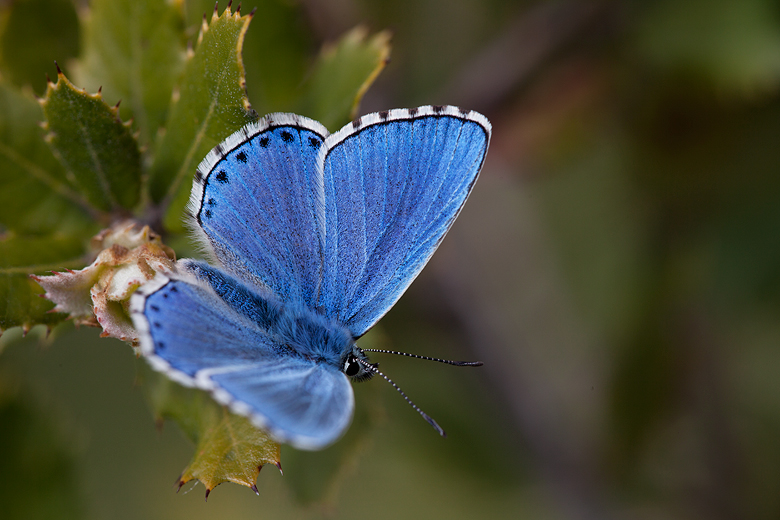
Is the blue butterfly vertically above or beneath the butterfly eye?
above

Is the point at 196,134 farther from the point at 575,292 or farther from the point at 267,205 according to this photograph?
the point at 575,292

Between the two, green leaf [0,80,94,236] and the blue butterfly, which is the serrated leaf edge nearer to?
the blue butterfly

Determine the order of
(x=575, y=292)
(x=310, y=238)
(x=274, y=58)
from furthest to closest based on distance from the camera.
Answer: (x=575, y=292) → (x=274, y=58) → (x=310, y=238)

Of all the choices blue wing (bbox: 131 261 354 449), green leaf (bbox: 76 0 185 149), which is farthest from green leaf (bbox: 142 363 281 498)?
green leaf (bbox: 76 0 185 149)

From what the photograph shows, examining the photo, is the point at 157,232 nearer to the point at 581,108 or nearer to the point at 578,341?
the point at 581,108

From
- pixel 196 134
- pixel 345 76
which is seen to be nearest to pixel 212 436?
pixel 196 134

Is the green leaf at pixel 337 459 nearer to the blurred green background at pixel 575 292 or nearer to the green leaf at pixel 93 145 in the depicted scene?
the blurred green background at pixel 575 292
